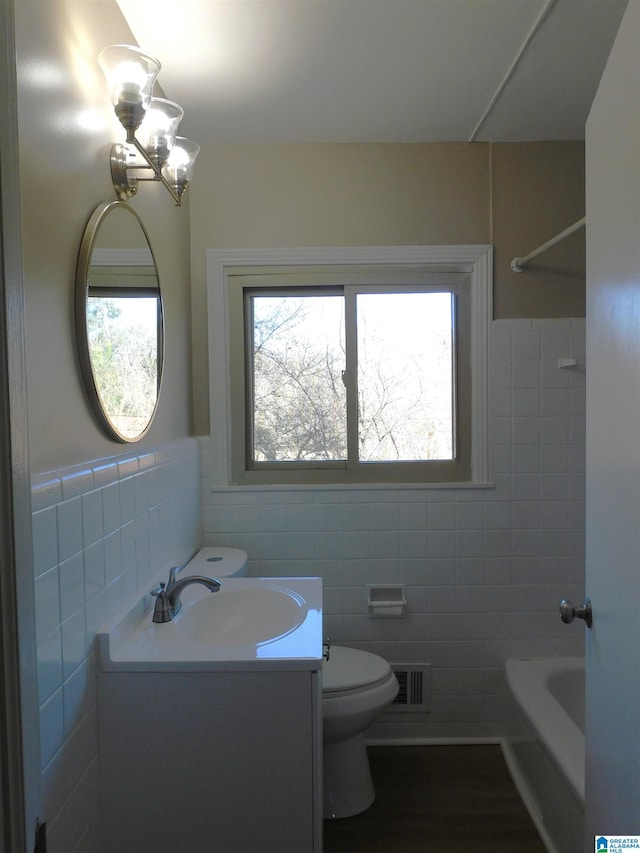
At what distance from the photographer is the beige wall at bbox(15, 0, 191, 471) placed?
3.35 ft

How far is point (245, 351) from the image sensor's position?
241 cm

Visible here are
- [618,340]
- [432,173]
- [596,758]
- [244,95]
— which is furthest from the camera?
[432,173]

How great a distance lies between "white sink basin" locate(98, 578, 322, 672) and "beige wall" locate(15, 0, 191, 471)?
1.56 ft

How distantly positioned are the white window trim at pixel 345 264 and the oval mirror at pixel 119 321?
0.55 meters

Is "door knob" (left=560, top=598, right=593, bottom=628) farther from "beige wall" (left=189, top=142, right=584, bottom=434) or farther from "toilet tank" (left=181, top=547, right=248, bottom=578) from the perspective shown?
"beige wall" (left=189, top=142, right=584, bottom=434)

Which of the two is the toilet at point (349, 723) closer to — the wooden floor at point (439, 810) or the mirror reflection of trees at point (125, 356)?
the wooden floor at point (439, 810)

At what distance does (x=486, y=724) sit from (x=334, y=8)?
2.64 m

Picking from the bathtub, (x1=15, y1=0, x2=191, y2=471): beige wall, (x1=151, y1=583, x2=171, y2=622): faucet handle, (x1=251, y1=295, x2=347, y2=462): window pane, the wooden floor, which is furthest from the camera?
(x1=251, y1=295, x2=347, y2=462): window pane

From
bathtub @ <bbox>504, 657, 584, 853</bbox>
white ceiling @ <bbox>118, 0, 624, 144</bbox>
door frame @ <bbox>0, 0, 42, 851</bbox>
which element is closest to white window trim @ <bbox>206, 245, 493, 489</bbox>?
white ceiling @ <bbox>118, 0, 624, 144</bbox>

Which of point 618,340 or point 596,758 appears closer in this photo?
point 618,340

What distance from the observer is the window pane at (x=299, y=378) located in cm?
241

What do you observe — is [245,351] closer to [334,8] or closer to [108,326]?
[108,326]

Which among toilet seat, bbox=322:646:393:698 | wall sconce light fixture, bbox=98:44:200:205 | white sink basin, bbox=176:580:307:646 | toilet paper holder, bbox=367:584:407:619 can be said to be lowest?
toilet seat, bbox=322:646:393:698

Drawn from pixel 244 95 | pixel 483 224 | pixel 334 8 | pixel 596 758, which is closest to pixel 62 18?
pixel 334 8
